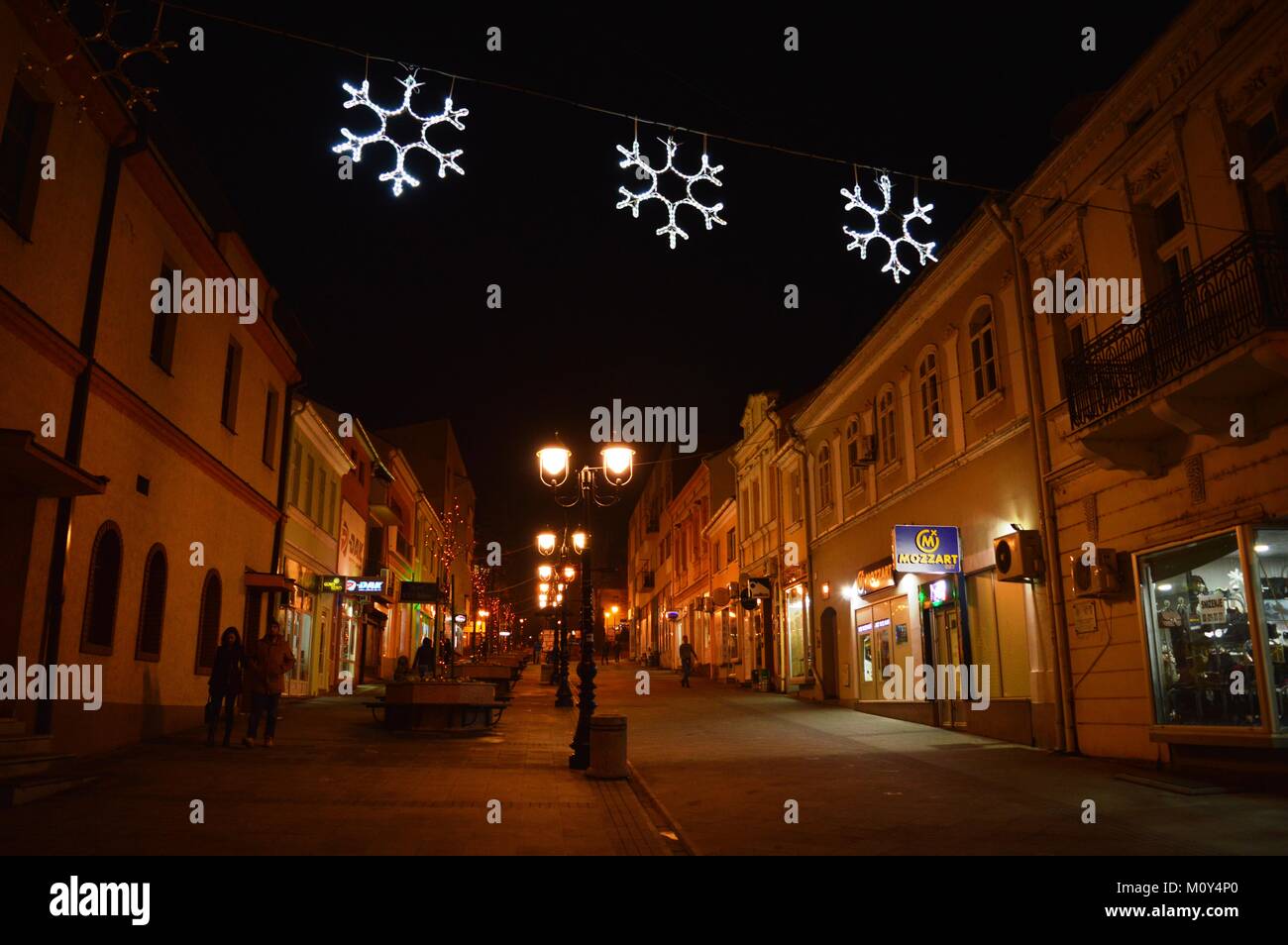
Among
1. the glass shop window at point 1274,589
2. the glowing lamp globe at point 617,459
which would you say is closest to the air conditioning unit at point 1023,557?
the glass shop window at point 1274,589

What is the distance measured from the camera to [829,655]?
24.3 m

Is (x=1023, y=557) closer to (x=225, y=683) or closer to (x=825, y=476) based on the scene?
(x=825, y=476)

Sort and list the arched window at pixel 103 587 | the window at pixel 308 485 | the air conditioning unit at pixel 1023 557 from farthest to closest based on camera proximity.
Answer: the window at pixel 308 485 → the air conditioning unit at pixel 1023 557 → the arched window at pixel 103 587

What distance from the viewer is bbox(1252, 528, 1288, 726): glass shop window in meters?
9.61

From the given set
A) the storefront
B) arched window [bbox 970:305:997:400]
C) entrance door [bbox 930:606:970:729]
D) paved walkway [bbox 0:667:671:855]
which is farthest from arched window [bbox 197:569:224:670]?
the storefront

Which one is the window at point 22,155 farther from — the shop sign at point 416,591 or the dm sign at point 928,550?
the shop sign at point 416,591

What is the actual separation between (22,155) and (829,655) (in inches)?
793

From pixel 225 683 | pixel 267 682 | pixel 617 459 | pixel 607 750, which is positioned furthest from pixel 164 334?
pixel 607 750

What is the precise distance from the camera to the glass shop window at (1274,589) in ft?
31.5

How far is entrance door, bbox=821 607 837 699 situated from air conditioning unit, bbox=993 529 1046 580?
10.4 meters

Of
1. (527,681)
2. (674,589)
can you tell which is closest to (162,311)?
(527,681)

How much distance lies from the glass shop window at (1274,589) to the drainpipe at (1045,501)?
3.55m

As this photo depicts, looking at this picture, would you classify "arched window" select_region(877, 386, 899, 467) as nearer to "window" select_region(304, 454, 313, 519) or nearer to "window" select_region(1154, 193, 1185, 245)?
"window" select_region(1154, 193, 1185, 245)

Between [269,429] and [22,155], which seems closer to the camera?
[22,155]
